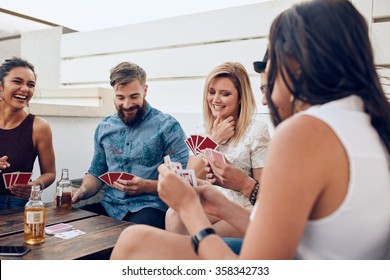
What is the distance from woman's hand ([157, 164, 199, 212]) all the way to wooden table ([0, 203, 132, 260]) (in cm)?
47

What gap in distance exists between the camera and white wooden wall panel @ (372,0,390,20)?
8.96ft

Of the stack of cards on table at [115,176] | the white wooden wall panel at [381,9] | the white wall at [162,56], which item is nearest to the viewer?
the stack of cards on table at [115,176]

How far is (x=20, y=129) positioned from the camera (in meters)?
2.50

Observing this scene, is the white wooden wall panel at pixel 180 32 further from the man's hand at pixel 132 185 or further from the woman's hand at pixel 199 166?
the man's hand at pixel 132 185

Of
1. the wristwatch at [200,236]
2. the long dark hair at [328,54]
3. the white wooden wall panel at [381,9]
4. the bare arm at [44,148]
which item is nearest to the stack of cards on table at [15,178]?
the bare arm at [44,148]

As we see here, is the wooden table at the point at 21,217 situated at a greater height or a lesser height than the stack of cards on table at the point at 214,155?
lesser

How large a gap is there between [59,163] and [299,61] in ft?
9.74

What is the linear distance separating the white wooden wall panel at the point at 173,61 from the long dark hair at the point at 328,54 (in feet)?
8.30

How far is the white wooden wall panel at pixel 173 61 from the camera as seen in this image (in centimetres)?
353

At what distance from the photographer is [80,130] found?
3643mm

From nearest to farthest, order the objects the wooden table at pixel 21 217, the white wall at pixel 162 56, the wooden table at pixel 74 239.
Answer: the wooden table at pixel 74 239, the wooden table at pixel 21 217, the white wall at pixel 162 56

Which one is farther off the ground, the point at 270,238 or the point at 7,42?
the point at 7,42
